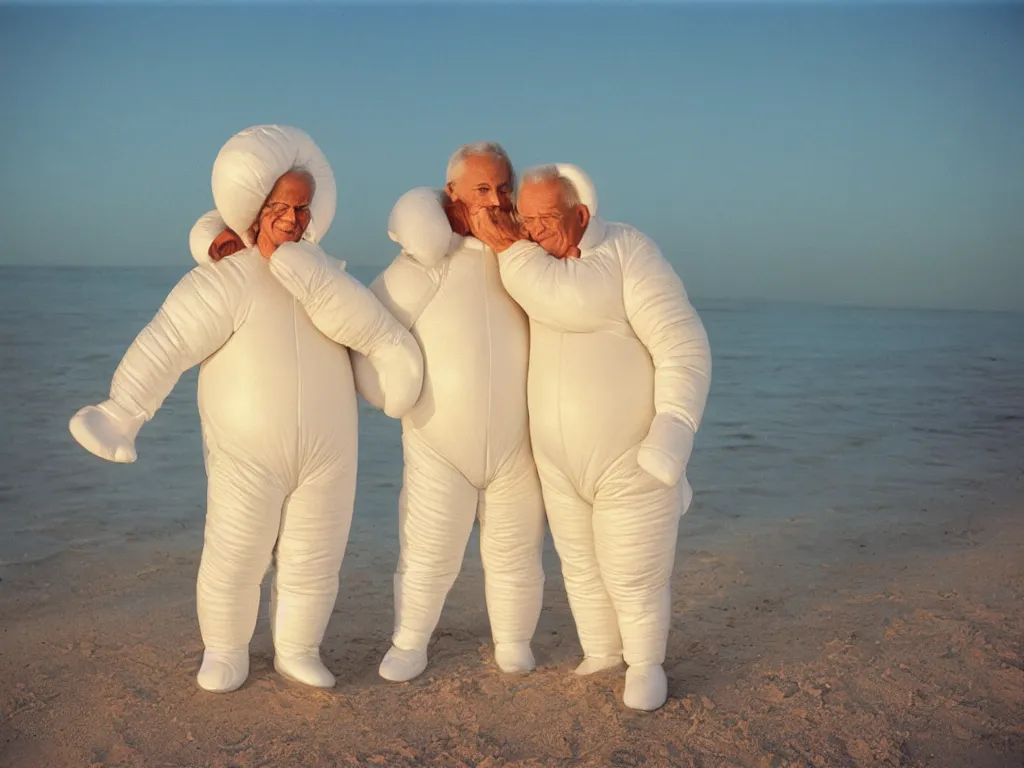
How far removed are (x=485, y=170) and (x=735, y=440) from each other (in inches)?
228

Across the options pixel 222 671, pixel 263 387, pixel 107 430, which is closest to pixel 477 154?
pixel 263 387

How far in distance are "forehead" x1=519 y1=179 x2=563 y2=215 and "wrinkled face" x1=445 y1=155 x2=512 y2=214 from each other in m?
0.13

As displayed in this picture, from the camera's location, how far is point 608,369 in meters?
3.44

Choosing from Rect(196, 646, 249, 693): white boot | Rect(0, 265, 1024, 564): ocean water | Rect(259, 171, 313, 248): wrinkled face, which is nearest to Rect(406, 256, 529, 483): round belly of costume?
Rect(259, 171, 313, 248): wrinkled face

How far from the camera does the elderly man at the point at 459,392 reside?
3498mm

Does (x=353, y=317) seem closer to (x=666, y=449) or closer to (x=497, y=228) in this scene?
(x=497, y=228)

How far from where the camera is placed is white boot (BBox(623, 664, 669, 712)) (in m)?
3.50

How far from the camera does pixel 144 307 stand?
14.7 m

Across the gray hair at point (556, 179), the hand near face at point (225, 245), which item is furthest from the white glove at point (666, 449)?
the hand near face at point (225, 245)

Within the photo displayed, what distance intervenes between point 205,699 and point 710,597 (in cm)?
224

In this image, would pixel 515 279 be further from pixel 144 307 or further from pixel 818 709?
pixel 144 307

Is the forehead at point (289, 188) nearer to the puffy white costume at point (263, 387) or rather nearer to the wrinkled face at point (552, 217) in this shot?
the puffy white costume at point (263, 387)

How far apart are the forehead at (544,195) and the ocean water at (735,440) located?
111 inches

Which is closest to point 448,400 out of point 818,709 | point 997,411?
→ point 818,709
